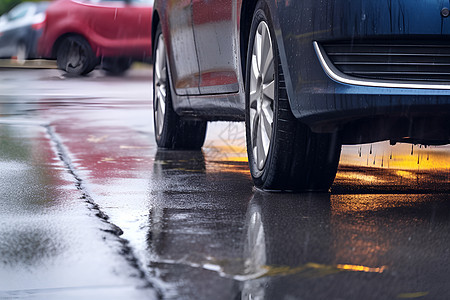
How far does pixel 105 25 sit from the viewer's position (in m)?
16.7

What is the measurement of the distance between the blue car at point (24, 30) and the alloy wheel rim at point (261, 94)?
38.9ft

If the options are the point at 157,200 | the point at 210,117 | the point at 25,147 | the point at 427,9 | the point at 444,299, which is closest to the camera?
the point at 444,299

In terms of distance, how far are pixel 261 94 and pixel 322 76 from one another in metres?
0.77

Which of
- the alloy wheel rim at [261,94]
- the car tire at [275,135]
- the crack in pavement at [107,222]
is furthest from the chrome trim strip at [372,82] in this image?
the crack in pavement at [107,222]

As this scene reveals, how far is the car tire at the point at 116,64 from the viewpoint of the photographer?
56.5 feet

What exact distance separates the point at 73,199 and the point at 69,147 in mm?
3217

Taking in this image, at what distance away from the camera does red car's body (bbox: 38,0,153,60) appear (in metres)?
16.6

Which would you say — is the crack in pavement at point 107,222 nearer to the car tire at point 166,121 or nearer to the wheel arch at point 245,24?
the car tire at point 166,121

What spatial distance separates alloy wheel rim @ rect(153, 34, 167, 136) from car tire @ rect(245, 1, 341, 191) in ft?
8.26

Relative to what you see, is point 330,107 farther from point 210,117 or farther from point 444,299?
point 210,117

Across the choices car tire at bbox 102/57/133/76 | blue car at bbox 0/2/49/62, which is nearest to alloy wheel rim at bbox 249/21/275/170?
car tire at bbox 102/57/133/76

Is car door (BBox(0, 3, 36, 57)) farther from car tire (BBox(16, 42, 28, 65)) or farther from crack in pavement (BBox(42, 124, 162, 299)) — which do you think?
crack in pavement (BBox(42, 124, 162, 299))

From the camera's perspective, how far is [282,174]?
5195mm

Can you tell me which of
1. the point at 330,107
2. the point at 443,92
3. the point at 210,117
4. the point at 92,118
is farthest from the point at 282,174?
the point at 92,118
